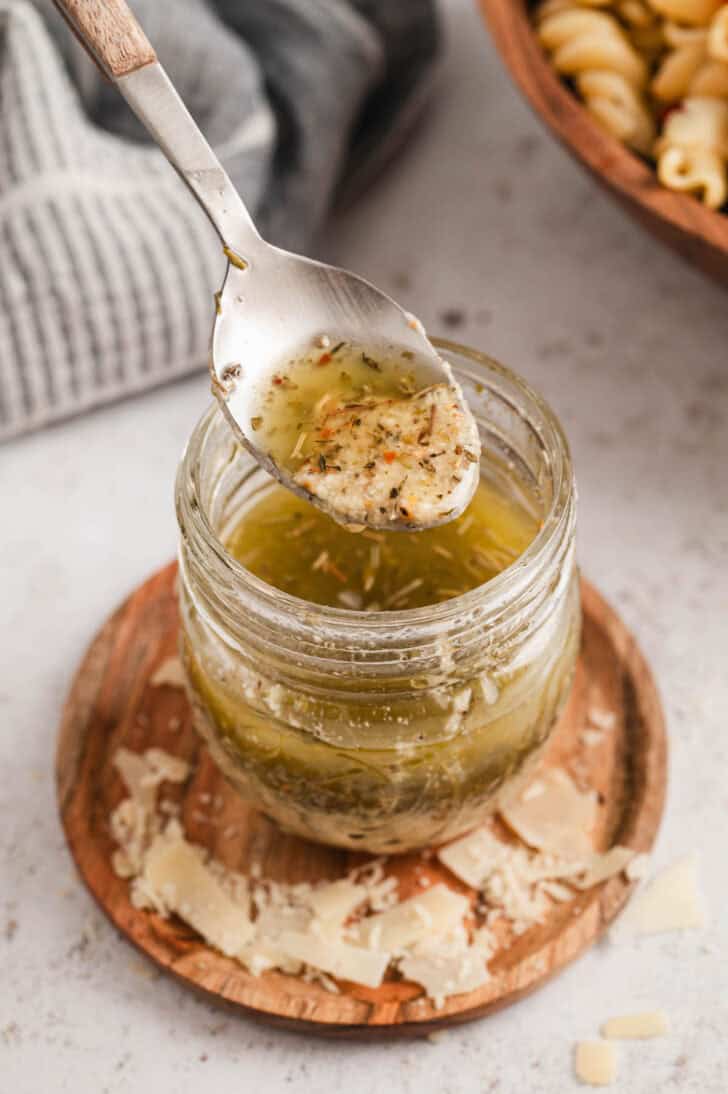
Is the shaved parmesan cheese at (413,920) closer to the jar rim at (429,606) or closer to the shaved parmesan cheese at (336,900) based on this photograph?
the shaved parmesan cheese at (336,900)

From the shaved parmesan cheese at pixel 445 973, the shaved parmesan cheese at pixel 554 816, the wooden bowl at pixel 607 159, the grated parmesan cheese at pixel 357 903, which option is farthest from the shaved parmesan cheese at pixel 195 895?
the wooden bowl at pixel 607 159

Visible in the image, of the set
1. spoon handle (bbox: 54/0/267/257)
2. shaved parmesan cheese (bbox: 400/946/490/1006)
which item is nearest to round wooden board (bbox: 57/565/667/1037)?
shaved parmesan cheese (bbox: 400/946/490/1006)

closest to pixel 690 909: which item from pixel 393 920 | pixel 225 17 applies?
pixel 393 920

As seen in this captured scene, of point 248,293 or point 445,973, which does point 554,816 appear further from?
point 248,293

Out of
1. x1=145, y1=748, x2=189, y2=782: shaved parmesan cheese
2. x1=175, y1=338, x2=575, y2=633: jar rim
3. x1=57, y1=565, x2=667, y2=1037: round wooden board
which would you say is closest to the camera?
x1=175, y1=338, x2=575, y2=633: jar rim

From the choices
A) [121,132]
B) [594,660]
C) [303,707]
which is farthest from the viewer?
[121,132]

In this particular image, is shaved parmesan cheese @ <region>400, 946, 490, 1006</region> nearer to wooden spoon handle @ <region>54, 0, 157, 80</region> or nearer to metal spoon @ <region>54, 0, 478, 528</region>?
metal spoon @ <region>54, 0, 478, 528</region>

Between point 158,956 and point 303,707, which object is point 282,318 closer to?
point 303,707
